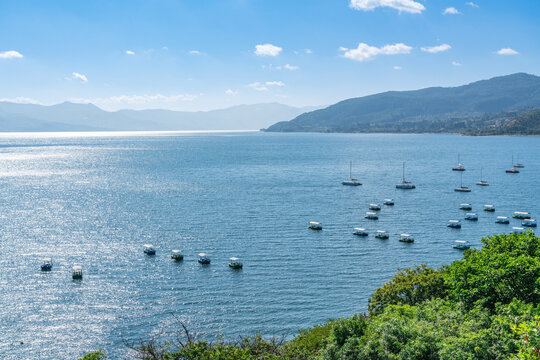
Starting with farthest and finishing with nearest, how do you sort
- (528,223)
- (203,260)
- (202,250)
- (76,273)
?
(528,223)
(202,250)
(203,260)
(76,273)

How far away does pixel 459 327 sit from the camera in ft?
102

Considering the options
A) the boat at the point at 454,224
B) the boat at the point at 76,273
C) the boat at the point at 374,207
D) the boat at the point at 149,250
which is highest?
the boat at the point at 374,207

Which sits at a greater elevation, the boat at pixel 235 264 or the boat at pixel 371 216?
the boat at pixel 371 216

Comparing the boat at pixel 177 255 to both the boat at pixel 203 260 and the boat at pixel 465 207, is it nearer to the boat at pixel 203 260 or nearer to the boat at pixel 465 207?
the boat at pixel 203 260

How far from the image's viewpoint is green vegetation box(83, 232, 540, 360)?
26984 mm

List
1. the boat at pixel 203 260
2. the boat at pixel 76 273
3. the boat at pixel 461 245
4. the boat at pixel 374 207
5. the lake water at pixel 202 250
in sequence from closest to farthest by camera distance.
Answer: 1. the lake water at pixel 202 250
2. the boat at pixel 76 273
3. the boat at pixel 203 260
4. the boat at pixel 461 245
5. the boat at pixel 374 207

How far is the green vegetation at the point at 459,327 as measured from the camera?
88.5 ft

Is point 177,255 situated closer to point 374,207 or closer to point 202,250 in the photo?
point 202,250

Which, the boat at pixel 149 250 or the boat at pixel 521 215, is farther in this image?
the boat at pixel 521 215

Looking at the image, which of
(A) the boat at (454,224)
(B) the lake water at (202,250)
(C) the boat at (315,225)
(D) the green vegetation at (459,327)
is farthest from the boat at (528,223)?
(D) the green vegetation at (459,327)

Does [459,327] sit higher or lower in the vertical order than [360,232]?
higher

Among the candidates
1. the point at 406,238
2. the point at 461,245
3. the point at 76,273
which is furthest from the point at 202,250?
the point at 461,245

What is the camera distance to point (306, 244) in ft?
304

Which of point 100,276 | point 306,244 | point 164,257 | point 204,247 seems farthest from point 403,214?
point 100,276
